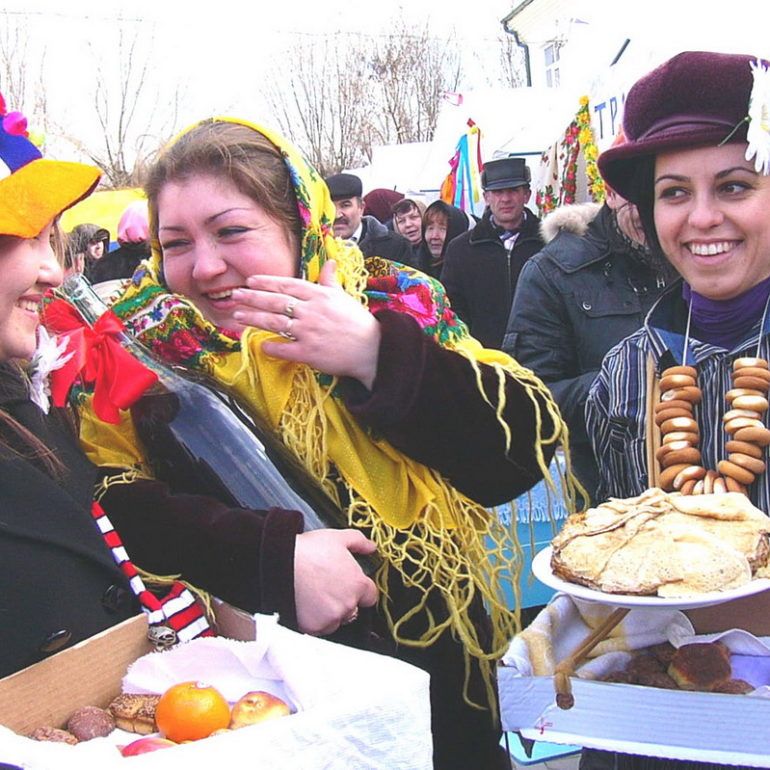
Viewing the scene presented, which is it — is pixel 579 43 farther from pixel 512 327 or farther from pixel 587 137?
pixel 512 327

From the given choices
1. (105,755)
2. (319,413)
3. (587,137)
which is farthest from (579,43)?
(105,755)

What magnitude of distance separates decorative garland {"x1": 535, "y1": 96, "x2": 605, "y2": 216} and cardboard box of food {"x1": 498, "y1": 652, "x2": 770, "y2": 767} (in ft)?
11.3

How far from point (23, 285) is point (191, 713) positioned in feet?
2.12

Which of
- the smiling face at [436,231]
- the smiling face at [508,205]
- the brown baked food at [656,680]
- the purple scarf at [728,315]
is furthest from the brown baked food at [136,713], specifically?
the smiling face at [436,231]

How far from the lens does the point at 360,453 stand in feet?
5.53

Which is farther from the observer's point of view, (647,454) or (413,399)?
(647,454)

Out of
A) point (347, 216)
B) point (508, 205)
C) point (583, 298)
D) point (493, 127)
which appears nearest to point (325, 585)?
point (583, 298)

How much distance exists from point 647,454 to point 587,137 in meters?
3.41

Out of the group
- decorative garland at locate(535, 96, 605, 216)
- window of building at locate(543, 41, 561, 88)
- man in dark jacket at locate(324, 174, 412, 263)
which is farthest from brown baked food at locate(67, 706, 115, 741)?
window of building at locate(543, 41, 561, 88)

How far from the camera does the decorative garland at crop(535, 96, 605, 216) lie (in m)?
4.66

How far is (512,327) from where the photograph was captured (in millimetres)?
3217

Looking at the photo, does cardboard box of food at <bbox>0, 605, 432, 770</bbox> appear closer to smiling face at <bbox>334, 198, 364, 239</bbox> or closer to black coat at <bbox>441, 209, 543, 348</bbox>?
black coat at <bbox>441, 209, 543, 348</bbox>

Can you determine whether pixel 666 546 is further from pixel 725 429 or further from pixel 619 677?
pixel 725 429

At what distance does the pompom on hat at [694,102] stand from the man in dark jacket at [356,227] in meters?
5.39
